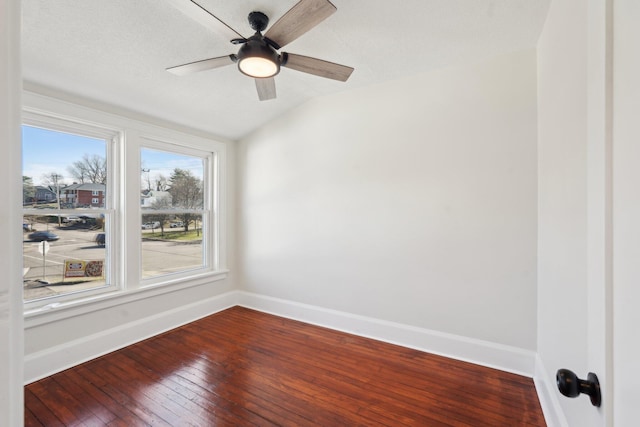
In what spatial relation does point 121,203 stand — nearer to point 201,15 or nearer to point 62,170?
point 62,170

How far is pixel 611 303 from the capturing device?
2.09ft

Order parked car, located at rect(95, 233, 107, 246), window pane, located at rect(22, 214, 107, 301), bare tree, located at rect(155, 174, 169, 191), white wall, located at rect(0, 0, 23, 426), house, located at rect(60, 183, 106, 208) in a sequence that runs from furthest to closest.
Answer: bare tree, located at rect(155, 174, 169, 191)
parked car, located at rect(95, 233, 107, 246)
house, located at rect(60, 183, 106, 208)
window pane, located at rect(22, 214, 107, 301)
white wall, located at rect(0, 0, 23, 426)

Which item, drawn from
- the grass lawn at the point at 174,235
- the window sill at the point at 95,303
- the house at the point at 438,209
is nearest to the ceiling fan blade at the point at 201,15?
the house at the point at 438,209

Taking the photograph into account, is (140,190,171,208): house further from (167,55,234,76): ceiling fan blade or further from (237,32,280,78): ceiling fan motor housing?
(237,32,280,78): ceiling fan motor housing

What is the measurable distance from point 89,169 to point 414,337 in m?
3.55

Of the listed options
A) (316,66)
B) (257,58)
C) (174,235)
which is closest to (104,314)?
(174,235)

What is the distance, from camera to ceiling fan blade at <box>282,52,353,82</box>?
6.67 feet

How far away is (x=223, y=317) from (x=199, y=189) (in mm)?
1693

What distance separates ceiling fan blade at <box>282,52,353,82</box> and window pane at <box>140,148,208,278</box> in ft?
7.01

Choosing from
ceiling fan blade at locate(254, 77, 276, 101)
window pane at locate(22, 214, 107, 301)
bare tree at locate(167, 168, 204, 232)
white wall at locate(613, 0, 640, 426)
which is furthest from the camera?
bare tree at locate(167, 168, 204, 232)

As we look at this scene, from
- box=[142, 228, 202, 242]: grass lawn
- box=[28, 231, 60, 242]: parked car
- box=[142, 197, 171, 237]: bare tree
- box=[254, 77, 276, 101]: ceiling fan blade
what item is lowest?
box=[142, 228, 202, 242]: grass lawn

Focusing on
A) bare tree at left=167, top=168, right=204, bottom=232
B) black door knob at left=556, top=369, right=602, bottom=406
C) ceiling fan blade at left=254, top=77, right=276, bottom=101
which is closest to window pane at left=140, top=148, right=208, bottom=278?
bare tree at left=167, top=168, right=204, bottom=232

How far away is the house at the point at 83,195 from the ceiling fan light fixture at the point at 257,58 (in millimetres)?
2020

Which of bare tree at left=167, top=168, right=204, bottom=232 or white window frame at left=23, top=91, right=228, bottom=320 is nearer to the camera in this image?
white window frame at left=23, top=91, right=228, bottom=320
